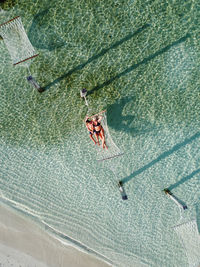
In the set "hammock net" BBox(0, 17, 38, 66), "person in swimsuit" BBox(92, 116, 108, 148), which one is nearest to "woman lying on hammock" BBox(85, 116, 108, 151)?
"person in swimsuit" BBox(92, 116, 108, 148)

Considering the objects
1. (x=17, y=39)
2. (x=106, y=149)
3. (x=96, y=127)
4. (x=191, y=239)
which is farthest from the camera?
(x=191, y=239)

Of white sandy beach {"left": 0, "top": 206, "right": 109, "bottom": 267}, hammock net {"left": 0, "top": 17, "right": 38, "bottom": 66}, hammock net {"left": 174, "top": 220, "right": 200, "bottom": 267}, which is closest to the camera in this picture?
hammock net {"left": 0, "top": 17, "right": 38, "bottom": 66}

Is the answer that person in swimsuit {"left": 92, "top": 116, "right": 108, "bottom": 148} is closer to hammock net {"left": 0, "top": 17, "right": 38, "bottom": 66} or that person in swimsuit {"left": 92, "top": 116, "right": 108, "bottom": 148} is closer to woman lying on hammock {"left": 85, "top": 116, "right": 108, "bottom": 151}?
woman lying on hammock {"left": 85, "top": 116, "right": 108, "bottom": 151}

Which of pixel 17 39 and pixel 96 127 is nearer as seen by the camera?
Result: pixel 17 39

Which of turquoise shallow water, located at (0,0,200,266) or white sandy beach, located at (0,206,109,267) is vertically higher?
turquoise shallow water, located at (0,0,200,266)

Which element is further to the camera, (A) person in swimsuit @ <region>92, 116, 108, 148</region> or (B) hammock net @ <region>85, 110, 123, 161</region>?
(B) hammock net @ <region>85, 110, 123, 161</region>

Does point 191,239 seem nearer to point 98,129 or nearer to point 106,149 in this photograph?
point 106,149

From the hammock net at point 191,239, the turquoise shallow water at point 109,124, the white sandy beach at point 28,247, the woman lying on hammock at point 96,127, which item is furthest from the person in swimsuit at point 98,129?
the hammock net at point 191,239

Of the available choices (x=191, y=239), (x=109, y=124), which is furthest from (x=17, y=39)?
(x=191, y=239)
